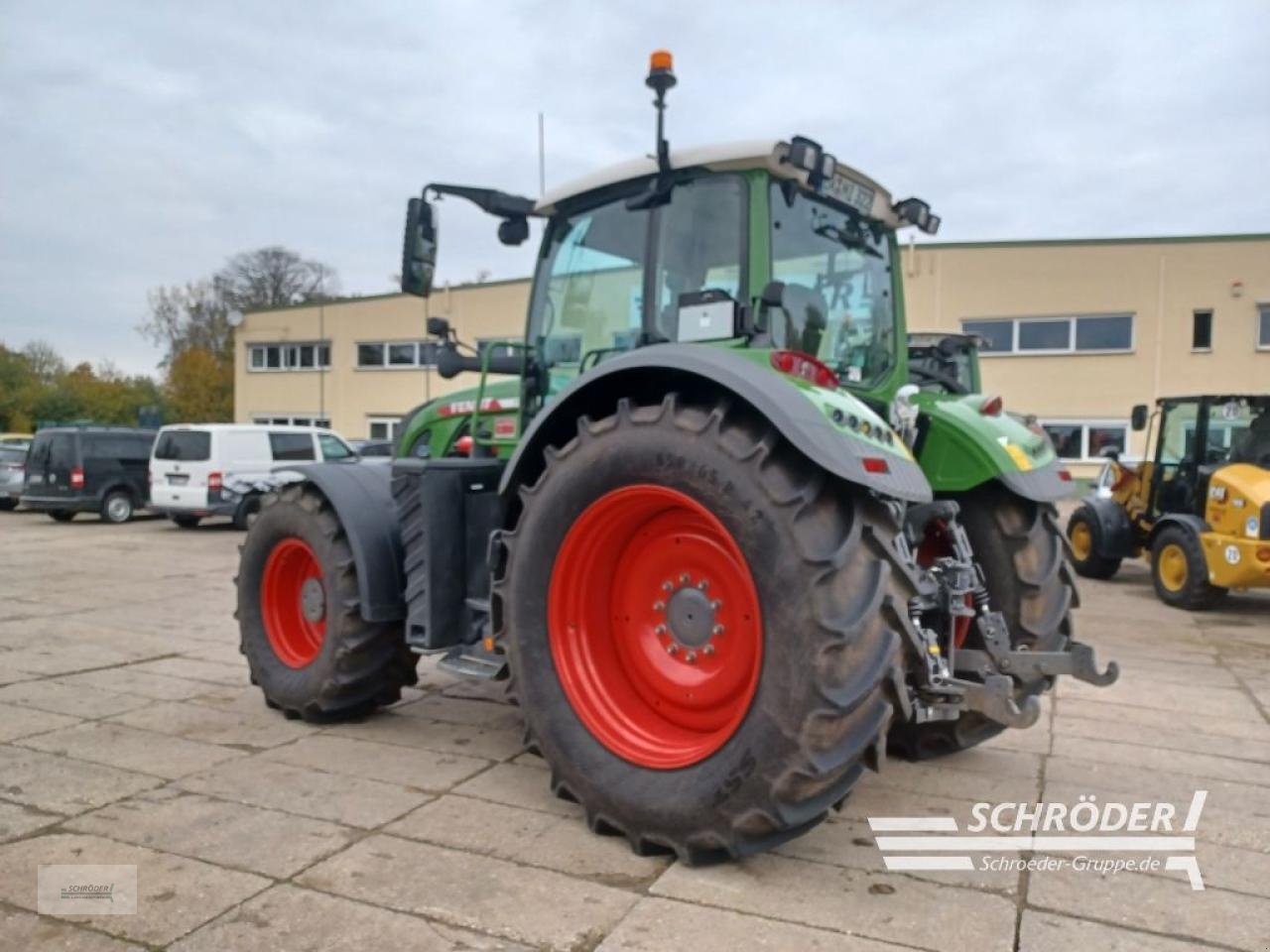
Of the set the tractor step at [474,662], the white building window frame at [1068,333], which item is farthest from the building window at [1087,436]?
the tractor step at [474,662]

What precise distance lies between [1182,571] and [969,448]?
7.44 m

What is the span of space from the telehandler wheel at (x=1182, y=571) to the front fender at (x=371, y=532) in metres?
8.63

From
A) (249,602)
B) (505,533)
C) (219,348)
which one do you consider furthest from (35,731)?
(219,348)

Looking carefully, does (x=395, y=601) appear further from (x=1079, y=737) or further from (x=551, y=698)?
(x=1079, y=737)

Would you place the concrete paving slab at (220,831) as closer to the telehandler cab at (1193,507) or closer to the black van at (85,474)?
the telehandler cab at (1193,507)

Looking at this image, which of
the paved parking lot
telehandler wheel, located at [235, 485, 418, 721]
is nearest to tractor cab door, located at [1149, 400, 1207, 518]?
the paved parking lot

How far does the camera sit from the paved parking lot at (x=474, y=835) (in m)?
2.82

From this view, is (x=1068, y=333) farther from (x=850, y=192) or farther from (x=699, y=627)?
(x=699, y=627)

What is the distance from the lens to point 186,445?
16.8 m

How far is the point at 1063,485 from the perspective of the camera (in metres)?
4.41

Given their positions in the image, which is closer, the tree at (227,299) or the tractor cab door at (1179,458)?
the tractor cab door at (1179,458)

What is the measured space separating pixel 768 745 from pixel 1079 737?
2.84m

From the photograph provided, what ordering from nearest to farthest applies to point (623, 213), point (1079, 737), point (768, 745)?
1. point (768, 745)
2. point (623, 213)
3. point (1079, 737)

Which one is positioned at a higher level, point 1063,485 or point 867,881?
point 1063,485
